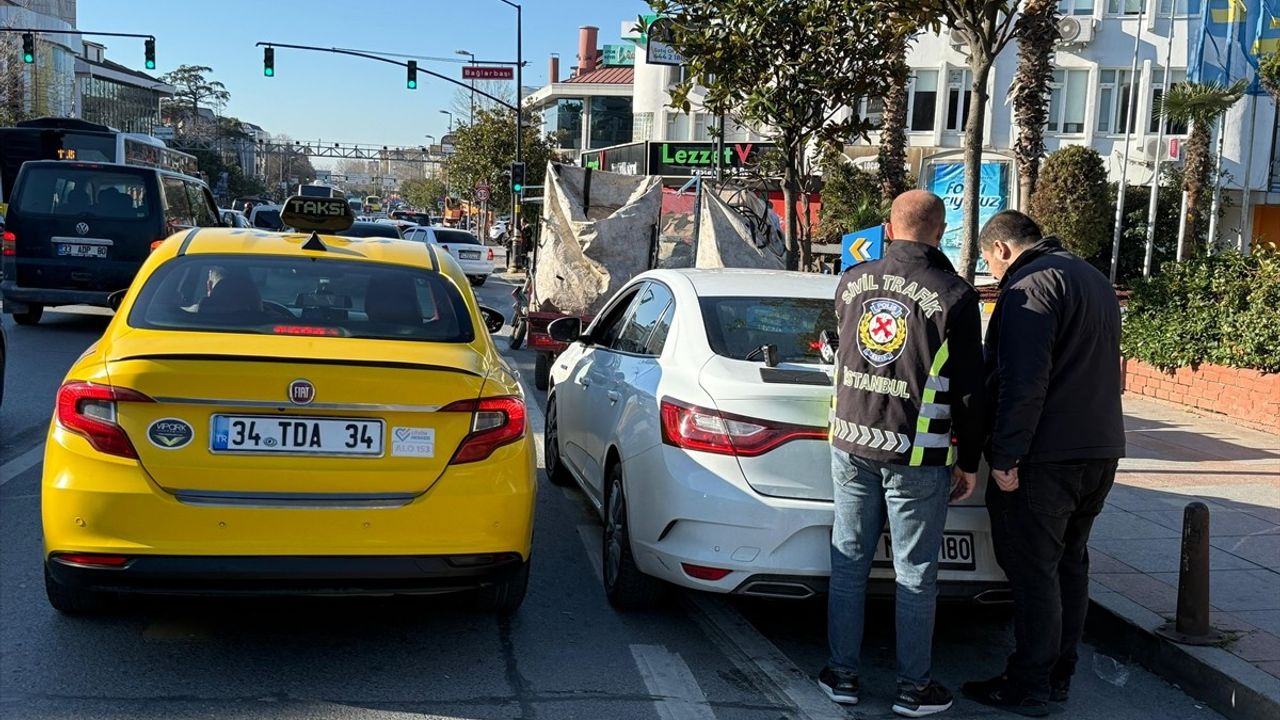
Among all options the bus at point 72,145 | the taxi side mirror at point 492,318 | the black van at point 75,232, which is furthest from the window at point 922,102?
the taxi side mirror at point 492,318

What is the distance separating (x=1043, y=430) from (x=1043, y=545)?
43cm

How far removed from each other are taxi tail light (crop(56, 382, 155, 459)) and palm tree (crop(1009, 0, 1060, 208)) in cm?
1922

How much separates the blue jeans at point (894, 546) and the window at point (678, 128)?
4630 cm

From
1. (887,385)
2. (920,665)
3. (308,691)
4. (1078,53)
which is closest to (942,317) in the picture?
(887,385)

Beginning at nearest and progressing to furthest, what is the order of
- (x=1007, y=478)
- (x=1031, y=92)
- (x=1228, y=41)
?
(x=1007, y=478) < (x=1228, y=41) < (x=1031, y=92)

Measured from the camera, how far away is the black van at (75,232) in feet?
47.8

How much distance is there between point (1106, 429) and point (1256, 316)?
27.1 feet

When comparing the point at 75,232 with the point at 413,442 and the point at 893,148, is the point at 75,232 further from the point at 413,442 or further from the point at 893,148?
the point at 893,148

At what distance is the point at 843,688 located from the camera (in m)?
4.48

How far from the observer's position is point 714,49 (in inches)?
480

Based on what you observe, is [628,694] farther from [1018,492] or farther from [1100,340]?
[1100,340]

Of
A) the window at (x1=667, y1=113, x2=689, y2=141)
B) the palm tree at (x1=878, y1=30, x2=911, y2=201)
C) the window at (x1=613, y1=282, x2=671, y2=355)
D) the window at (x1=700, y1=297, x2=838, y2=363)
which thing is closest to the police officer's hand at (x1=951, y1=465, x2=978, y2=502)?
the window at (x1=700, y1=297, x2=838, y2=363)

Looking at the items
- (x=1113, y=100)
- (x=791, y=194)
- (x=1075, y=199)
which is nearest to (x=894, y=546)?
(x=791, y=194)

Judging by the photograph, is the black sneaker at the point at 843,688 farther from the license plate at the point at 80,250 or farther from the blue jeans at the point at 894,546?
the license plate at the point at 80,250
